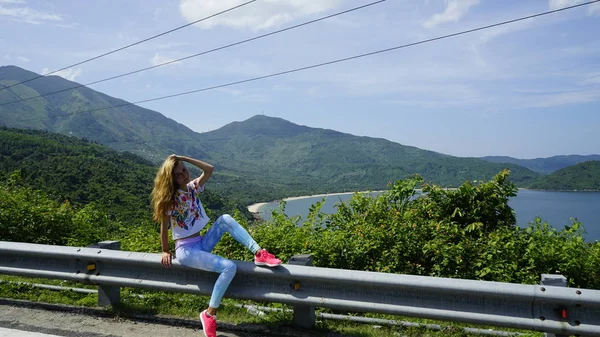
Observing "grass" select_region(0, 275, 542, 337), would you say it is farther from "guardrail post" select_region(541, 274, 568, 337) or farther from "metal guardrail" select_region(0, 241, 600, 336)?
"guardrail post" select_region(541, 274, 568, 337)

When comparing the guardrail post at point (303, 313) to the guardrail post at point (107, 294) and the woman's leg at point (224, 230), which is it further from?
the guardrail post at point (107, 294)

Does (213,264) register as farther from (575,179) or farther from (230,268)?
(575,179)

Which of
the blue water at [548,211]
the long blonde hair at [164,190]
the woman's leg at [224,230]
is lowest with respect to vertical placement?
the blue water at [548,211]

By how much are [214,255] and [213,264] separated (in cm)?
7

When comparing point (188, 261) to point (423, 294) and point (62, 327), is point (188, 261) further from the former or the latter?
point (423, 294)

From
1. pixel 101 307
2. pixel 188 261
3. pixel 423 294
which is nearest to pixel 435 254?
pixel 423 294

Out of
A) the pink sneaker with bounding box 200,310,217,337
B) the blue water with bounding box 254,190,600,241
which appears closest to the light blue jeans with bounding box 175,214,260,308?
the pink sneaker with bounding box 200,310,217,337

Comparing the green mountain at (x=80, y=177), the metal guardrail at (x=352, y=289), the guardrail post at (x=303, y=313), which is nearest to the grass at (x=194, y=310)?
the guardrail post at (x=303, y=313)

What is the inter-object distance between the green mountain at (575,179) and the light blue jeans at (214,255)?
432 feet

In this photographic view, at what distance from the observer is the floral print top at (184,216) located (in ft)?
13.5

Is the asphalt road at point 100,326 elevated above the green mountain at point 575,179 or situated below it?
below

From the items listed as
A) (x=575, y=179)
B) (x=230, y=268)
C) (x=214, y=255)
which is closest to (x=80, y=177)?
(x=214, y=255)

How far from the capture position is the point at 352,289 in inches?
141

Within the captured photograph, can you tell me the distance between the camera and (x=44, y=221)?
7629mm
